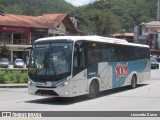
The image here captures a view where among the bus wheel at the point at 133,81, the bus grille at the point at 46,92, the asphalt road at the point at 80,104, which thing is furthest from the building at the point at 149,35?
the bus grille at the point at 46,92

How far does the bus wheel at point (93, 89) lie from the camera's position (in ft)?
55.6

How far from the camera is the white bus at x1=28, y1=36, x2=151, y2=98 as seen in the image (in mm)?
15312

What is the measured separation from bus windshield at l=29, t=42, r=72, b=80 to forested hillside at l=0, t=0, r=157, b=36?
287 ft

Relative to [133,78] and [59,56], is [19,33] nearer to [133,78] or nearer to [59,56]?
[133,78]

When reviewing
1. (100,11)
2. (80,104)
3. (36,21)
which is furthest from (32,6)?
(80,104)

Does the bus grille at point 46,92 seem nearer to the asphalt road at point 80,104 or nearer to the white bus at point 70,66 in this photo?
the white bus at point 70,66

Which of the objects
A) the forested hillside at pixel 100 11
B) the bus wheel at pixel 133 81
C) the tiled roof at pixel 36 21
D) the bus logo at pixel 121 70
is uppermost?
the forested hillside at pixel 100 11

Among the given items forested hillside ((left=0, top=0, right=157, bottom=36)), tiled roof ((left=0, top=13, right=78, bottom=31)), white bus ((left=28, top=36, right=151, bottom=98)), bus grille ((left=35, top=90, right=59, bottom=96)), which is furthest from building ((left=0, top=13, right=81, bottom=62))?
bus grille ((left=35, top=90, right=59, bottom=96))

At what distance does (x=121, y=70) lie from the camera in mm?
20562

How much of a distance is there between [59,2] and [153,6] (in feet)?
148

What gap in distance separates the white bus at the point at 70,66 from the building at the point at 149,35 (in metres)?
102

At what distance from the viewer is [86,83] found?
16.5 metres

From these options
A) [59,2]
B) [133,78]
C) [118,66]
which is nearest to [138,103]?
[118,66]

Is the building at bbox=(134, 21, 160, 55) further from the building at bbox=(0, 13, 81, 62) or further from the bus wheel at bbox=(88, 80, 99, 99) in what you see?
the bus wheel at bbox=(88, 80, 99, 99)
